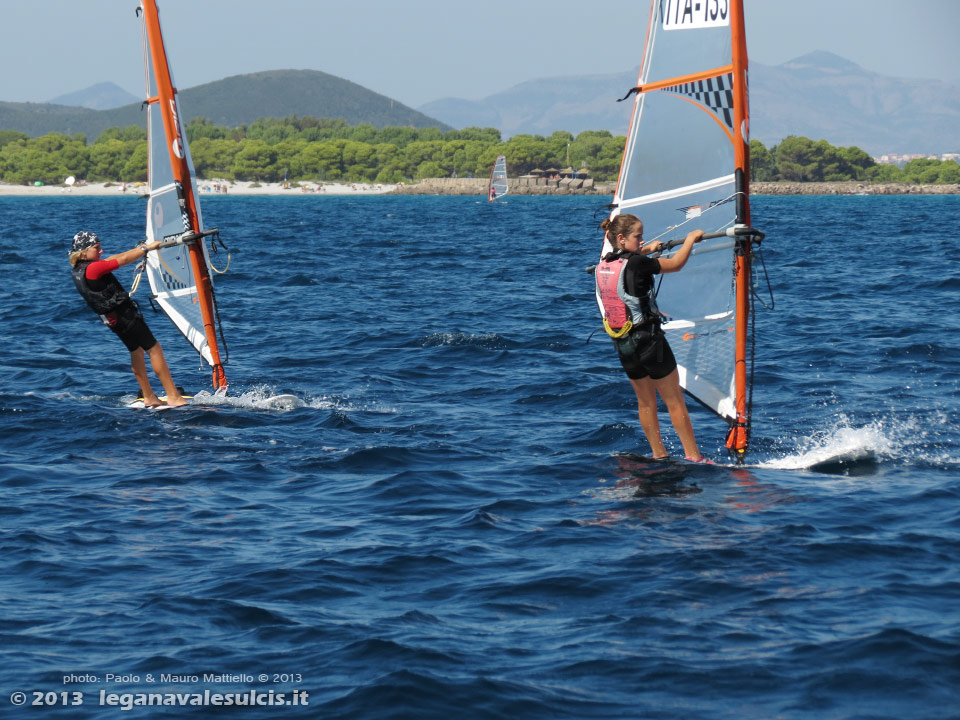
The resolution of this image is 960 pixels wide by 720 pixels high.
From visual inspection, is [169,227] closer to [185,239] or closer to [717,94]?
[185,239]

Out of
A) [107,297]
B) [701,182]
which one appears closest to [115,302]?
[107,297]

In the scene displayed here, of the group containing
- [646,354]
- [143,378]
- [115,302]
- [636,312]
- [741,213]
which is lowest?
[143,378]

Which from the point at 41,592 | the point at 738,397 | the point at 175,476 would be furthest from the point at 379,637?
the point at 738,397

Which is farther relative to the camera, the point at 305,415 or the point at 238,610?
the point at 305,415

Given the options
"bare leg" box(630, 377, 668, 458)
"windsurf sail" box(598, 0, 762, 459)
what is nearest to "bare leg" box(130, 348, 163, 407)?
"windsurf sail" box(598, 0, 762, 459)

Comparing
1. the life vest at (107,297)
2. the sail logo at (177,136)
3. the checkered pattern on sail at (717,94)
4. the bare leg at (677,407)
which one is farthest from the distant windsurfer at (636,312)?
the life vest at (107,297)

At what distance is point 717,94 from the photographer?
990 centimetres

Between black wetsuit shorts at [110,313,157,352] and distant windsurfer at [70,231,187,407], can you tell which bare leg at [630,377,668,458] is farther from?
black wetsuit shorts at [110,313,157,352]

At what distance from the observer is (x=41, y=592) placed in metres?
7.38

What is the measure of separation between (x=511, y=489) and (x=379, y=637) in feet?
11.4

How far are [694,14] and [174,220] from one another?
7494 millimetres

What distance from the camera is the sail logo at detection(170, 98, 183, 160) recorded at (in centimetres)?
1327

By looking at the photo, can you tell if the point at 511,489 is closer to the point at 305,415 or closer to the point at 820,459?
the point at 820,459

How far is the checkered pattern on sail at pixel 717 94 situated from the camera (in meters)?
9.79
